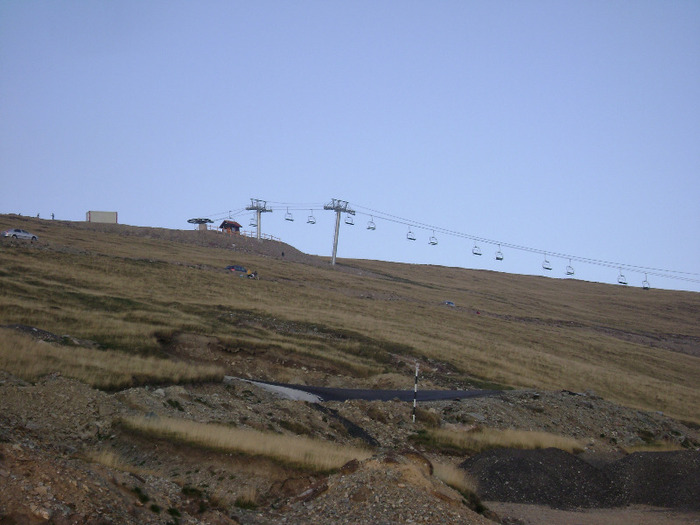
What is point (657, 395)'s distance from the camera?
155 ft

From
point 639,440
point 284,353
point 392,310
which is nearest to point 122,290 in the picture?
point 284,353

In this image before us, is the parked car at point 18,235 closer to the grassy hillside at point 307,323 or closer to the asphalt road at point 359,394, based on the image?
the grassy hillside at point 307,323

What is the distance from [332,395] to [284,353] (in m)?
8.92

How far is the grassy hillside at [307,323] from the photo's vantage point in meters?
34.9

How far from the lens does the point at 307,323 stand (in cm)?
4806

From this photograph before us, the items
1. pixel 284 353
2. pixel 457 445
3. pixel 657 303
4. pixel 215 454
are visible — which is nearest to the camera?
pixel 215 454

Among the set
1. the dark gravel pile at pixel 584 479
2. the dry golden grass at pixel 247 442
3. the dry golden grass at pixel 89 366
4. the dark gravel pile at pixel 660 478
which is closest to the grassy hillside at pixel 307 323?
the dry golden grass at pixel 89 366

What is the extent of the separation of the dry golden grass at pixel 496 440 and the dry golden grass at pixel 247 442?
19.0 ft

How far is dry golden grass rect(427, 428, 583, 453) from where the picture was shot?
22797 mm

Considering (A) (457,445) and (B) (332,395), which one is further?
(B) (332,395)

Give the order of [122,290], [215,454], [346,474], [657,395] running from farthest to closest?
[122,290]
[657,395]
[215,454]
[346,474]

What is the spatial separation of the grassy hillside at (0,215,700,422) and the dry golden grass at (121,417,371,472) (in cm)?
1460

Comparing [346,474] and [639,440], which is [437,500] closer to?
[346,474]

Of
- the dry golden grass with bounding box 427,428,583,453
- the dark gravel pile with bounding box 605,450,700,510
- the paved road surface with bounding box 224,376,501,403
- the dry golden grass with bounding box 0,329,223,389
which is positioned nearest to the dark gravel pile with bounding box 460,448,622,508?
the dark gravel pile with bounding box 605,450,700,510
